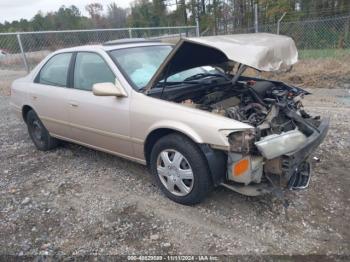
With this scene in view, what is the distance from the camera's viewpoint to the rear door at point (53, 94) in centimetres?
425

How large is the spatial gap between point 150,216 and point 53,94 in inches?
91.3

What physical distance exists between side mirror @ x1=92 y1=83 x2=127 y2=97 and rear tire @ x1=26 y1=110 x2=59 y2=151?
200 cm

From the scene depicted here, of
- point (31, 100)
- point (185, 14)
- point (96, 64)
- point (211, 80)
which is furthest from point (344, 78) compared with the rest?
point (185, 14)

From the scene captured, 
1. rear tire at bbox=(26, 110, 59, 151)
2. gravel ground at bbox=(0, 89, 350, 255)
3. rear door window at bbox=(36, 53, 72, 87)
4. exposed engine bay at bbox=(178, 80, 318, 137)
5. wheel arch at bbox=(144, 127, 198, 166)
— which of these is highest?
rear door window at bbox=(36, 53, 72, 87)

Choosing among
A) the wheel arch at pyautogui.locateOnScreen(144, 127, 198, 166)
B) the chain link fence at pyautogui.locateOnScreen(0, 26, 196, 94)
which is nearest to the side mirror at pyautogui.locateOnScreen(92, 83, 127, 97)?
the wheel arch at pyautogui.locateOnScreen(144, 127, 198, 166)

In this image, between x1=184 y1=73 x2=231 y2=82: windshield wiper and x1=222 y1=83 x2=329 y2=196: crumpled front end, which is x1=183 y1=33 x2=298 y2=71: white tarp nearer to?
x1=222 y1=83 x2=329 y2=196: crumpled front end

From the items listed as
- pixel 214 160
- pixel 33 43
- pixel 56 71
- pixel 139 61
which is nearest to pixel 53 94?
pixel 56 71

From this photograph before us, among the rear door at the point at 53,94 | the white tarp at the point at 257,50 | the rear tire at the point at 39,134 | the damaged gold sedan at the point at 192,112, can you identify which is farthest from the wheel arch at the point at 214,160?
the rear tire at the point at 39,134

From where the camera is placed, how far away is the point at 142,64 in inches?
150

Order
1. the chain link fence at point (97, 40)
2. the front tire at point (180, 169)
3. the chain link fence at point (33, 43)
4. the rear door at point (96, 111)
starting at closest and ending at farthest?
the front tire at point (180, 169) → the rear door at point (96, 111) → the chain link fence at point (33, 43) → the chain link fence at point (97, 40)

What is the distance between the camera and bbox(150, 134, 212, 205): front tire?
115 inches

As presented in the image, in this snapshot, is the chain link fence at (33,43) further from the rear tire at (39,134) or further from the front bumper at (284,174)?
the front bumper at (284,174)

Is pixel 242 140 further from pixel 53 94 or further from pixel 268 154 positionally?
pixel 53 94

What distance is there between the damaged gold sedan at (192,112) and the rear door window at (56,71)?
0.02m
